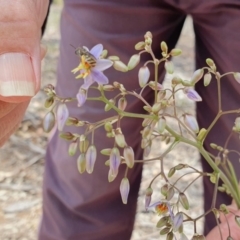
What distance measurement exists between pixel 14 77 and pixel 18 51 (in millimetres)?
27

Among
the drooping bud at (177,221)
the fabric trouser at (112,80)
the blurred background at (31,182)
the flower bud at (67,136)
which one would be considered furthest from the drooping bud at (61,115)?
the blurred background at (31,182)

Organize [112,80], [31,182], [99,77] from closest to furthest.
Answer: [99,77], [112,80], [31,182]

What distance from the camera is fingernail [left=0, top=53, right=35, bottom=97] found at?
45 cm

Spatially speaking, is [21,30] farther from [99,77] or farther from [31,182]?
[31,182]

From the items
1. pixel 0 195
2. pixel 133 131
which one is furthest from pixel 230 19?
pixel 0 195

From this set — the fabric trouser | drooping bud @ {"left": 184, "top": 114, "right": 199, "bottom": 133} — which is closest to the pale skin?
drooping bud @ {"left": 184, "top": 114, "right": 199, "bottom": 133}

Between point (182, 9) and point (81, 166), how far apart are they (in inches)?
14.6

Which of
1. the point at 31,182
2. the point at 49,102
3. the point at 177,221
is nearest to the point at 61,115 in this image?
the point at 49,102

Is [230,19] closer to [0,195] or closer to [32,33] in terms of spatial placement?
[32,33]

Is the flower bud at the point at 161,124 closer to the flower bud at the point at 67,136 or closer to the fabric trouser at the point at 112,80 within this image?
the flower bud at the point at 67,136

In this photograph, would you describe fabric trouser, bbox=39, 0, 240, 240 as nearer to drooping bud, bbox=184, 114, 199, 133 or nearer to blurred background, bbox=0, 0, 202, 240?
drooping bud, bbox=184, 114, 199, 133

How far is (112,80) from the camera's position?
763mm

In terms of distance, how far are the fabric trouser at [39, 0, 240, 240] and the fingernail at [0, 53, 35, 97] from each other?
0.31m

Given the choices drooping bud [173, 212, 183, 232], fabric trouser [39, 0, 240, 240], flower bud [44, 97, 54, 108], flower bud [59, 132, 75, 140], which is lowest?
fabric trouser [39, 0, 240, 240]
